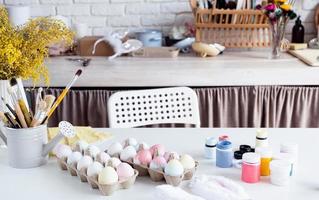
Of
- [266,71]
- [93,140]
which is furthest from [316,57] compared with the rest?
[93,140]

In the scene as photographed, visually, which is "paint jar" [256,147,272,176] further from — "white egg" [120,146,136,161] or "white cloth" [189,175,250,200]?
"white egg" [120,146,136,161]

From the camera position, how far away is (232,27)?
2627 mm

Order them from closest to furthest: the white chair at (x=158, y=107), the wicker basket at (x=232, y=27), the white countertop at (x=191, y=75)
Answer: the white chair at (x=158, y=107) → the white countertop at (x=191, y=75) → the wicker basket at (x=232, y=27)

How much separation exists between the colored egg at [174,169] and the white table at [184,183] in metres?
0.04

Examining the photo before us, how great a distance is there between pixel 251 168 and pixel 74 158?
0.44 m

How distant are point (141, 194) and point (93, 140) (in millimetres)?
416

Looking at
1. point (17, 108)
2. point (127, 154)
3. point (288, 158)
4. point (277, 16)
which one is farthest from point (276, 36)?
point (17, 108)

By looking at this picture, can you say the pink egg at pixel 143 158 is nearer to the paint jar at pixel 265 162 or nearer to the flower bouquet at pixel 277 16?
the paint jar at pixel 265 162

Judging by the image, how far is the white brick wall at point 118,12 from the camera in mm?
2814

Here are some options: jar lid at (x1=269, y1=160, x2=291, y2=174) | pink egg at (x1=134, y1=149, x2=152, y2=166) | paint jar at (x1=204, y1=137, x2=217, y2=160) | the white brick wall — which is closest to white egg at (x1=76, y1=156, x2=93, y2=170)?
pink egg at (x1=134, y1=149, x2=152, y2=166)

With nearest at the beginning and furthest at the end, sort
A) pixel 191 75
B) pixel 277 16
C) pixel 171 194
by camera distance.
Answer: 1. pixel 171 194
2. pixel 191 75
3. pixel 277 16

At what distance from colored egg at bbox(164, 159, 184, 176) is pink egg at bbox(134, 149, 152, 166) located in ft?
0.21

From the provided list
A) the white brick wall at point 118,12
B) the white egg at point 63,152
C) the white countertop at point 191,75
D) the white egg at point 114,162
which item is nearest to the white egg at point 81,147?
the white egg at point 63,152

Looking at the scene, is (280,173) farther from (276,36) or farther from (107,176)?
(276,36)
